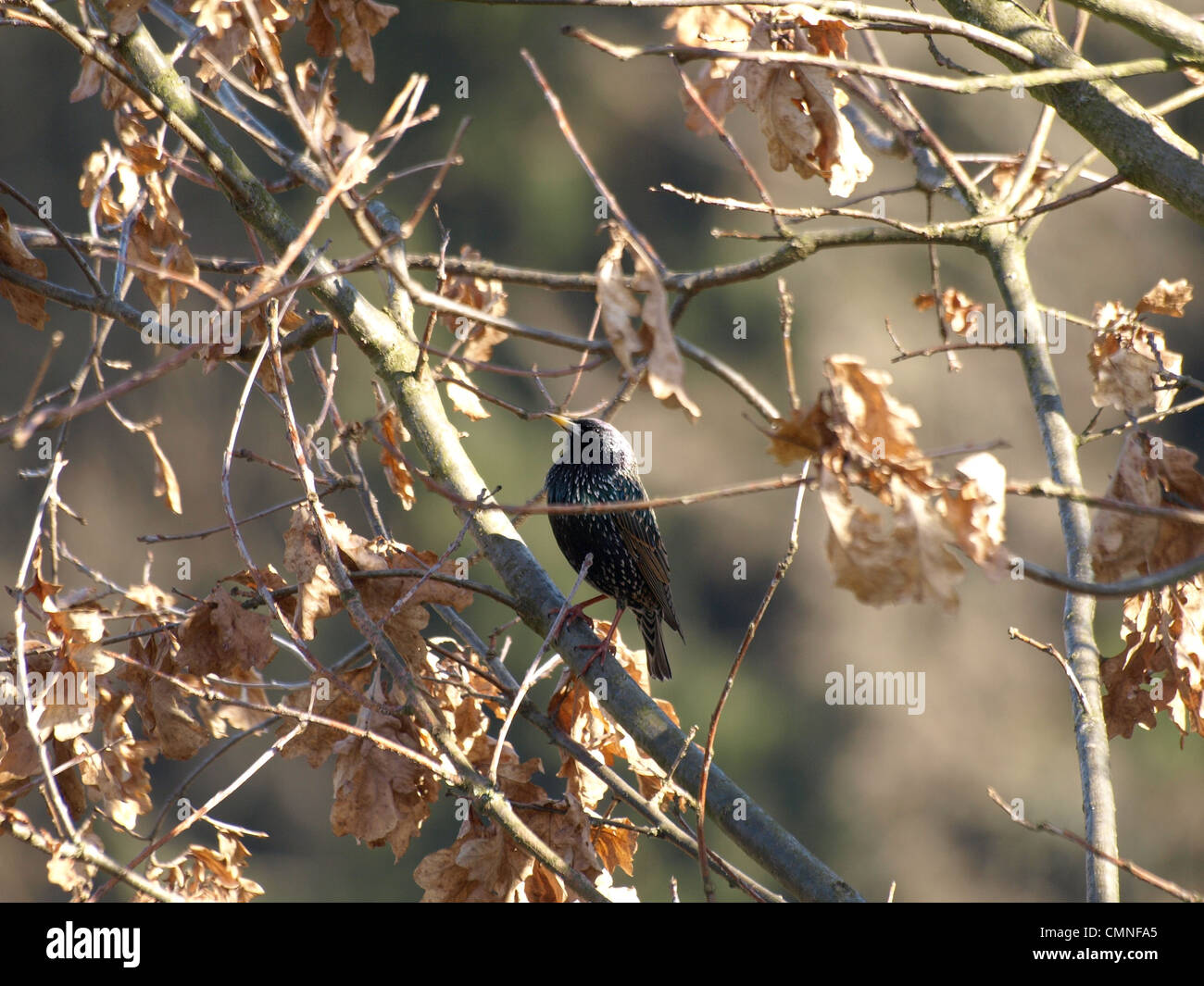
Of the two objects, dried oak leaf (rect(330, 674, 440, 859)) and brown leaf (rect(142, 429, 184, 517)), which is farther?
brown leaf (rect(142, 429, 184, 517))

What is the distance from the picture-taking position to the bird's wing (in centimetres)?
347

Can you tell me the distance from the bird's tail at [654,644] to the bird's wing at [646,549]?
0.93ft

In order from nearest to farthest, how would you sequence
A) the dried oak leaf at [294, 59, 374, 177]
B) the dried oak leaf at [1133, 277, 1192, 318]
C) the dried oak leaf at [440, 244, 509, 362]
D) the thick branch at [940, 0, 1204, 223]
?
1. the dried oak leaf at [294, 59, 374, 177]
2. the thick branch at [940, 0, 1204, 223]
3. the dried oak leaf at [1133, 277, 1192, 318]
4. the dried oak leaf at [440, 244, 509, 362]

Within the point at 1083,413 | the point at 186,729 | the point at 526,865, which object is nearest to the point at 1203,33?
the point at 526,865

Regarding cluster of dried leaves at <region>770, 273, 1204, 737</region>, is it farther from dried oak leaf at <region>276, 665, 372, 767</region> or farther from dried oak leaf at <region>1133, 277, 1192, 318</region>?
dried oak leaf at <region>1133, 277, 1192, 318</region>

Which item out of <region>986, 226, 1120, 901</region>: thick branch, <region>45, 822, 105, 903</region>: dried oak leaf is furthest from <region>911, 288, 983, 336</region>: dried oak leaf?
<region>45, 822, 105, 903</region>: dried oak leaf

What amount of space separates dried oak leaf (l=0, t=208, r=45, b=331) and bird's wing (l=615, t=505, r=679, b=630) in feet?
5.96

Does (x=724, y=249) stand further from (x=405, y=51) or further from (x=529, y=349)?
(x=405, y=51)

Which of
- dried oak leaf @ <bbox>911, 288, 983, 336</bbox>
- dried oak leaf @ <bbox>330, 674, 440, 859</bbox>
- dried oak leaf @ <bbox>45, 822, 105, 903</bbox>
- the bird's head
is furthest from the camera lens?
the bird's head

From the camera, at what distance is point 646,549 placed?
3.50 meters

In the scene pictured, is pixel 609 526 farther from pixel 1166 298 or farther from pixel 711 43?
pixel 711 43

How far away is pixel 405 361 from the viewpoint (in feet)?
7.68

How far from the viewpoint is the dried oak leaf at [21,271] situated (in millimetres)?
2221

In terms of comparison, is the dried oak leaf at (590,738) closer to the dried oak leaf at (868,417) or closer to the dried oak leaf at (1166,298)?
the dried oak leaf at (868,417)
